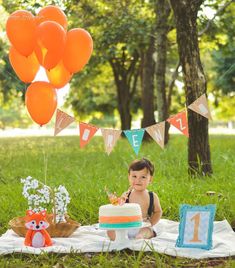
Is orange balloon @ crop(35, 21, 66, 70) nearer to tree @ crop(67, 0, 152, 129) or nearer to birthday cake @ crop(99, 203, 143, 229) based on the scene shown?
birthday cake @ crop(99, 203, 143, 229)

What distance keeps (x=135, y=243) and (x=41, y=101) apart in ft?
5.92

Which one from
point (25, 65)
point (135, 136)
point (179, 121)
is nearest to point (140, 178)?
point (135, 136)

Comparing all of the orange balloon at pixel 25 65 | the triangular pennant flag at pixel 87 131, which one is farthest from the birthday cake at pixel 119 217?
the orange balloon at pixel 25 65

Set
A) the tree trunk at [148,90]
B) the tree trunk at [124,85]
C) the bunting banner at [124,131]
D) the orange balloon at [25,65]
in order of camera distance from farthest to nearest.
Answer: the tree trunk at [124,85], the tree trunk at [148,90], the bunting banner at [124,131], the orange balloon at [25,65]

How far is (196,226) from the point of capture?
188 inches

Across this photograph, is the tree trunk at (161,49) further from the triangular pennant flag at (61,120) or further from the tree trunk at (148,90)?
the triangular pennant flag at (61,120)

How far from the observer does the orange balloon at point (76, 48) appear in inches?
222

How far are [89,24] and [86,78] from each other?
7.41 metres

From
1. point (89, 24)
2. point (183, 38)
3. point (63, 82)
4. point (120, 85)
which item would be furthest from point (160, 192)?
point (120, 85)

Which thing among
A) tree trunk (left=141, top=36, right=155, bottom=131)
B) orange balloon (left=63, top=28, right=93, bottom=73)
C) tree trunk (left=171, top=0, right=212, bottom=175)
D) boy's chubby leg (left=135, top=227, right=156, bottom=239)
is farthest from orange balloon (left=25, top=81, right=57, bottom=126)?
tree trunk (left=141, top=36, right=155, bottom=131)

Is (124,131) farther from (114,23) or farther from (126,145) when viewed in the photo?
(126,145)

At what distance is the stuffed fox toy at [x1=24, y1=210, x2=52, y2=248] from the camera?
4875 millimetres

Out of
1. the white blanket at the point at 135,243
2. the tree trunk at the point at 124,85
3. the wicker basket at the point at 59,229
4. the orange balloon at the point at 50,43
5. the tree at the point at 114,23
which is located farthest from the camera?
the tree trunk at the point at 124,85

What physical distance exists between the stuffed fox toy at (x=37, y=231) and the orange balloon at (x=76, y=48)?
1.65 meters
